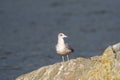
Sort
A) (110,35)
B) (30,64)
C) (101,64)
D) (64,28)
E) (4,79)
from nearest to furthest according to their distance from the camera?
(101,64)
(4,79)
(30,64)
(110,35)
(64,28)

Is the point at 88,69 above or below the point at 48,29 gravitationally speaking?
below

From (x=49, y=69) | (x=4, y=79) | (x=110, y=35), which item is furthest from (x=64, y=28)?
(x=49, y=69)

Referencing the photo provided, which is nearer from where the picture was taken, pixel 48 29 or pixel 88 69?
pixel 88 69

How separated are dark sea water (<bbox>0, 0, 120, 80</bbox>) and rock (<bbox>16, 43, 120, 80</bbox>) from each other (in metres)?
3.89

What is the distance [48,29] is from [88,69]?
15524mm

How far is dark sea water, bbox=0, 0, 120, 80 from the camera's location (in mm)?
21266

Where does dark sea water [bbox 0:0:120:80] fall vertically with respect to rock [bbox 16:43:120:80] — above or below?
above

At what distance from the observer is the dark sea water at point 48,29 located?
2127cm

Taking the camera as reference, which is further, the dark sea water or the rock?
the dark sea water

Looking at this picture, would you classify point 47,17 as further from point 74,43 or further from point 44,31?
point 74,43

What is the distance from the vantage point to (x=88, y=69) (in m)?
13.0

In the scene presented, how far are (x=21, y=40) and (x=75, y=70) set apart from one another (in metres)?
12.6

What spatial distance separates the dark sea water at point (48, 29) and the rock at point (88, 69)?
3.89 meters

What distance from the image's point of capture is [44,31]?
28.1 meters
